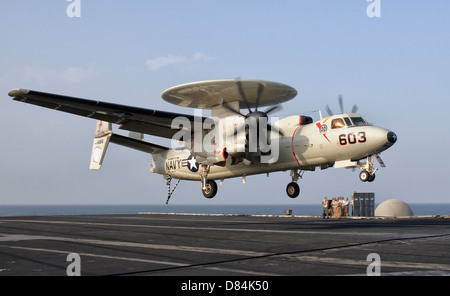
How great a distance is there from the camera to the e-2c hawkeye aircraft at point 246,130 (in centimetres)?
→ 2583

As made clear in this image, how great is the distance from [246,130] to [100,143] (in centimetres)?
1133

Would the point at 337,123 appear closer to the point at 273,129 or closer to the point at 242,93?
the point at 273,129

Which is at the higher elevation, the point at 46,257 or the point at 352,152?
the point at 352,152

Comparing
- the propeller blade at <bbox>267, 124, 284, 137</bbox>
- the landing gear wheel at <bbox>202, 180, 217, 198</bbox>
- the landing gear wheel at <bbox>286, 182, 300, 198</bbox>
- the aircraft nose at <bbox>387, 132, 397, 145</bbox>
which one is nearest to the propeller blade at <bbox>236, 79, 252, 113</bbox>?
the propeller blade at <bbox>267, 124, 284, 137</bbox>

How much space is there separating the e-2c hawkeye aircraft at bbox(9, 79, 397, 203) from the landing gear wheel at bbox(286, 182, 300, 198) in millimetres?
73

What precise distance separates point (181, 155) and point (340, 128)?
1424 cm

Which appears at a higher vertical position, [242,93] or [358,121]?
[242,93]

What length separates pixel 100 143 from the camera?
1270 inches

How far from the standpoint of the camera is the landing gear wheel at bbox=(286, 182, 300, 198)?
105ft

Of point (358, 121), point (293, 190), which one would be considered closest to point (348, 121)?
point (358, 121)
